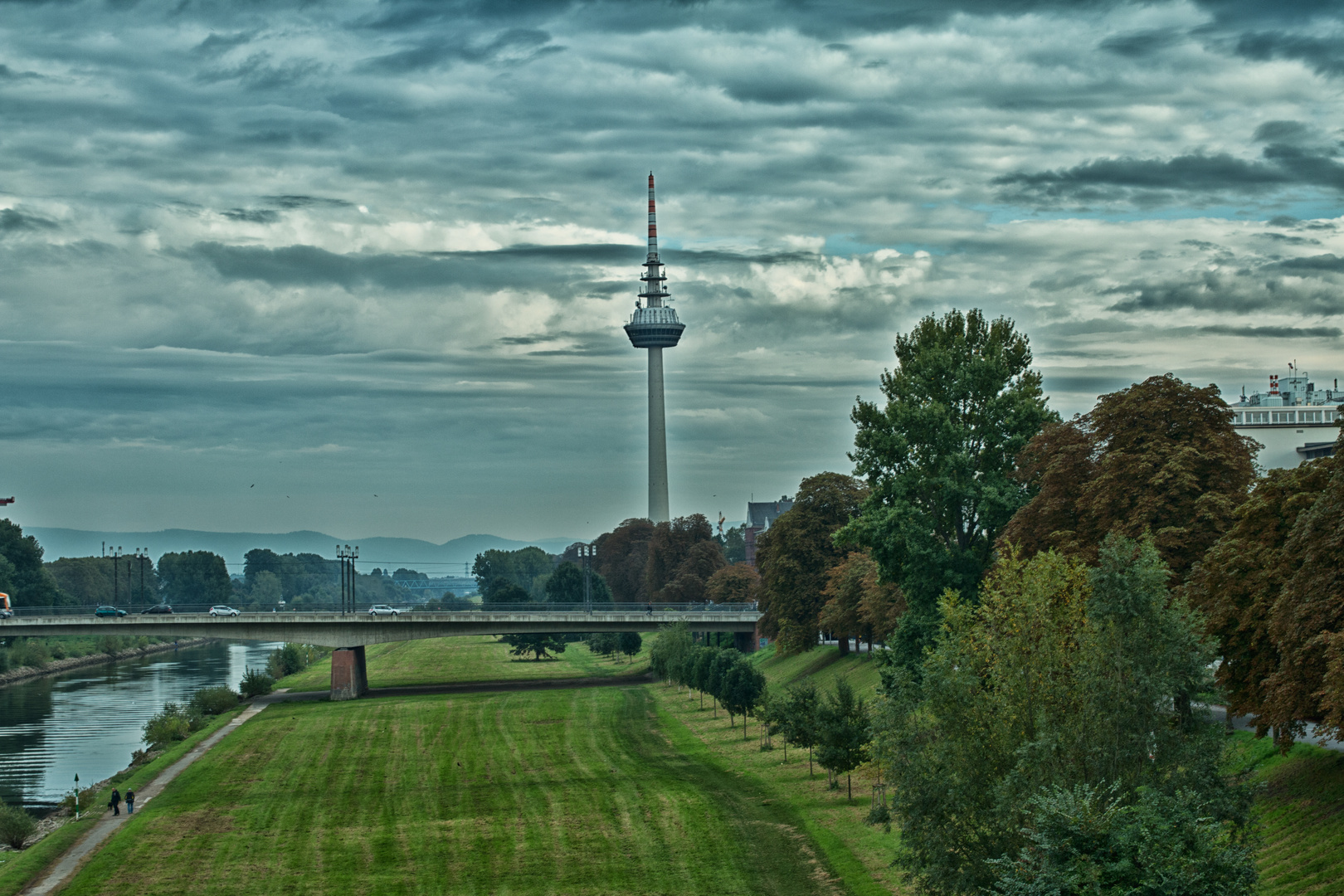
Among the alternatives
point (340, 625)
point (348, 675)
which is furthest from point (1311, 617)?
point (340, 625)

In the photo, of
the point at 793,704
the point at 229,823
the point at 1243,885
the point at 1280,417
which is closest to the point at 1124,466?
the point at 793,704

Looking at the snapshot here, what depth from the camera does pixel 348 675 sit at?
100 meters

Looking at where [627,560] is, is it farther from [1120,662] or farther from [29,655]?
[1120,662]

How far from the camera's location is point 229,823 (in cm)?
5150

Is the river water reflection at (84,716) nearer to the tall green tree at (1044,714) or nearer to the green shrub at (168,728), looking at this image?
the green shrub at (168,728)

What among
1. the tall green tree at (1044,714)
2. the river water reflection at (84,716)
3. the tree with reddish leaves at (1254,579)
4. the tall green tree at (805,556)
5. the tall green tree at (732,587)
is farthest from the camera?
the tall green tree at (732,587)

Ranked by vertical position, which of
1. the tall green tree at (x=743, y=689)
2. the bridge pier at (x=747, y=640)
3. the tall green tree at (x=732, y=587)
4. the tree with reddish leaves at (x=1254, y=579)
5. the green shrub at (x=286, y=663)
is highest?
the tree with reddish leaves at (x=1254, y=579)

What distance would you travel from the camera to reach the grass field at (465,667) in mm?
114537

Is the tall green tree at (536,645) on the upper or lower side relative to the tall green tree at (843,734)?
lower

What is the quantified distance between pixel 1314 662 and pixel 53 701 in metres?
102

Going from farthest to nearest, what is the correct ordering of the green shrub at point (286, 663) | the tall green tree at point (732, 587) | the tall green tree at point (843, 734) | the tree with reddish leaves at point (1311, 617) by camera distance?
the tall green tree at point (732, 587) → the green shrub at point (286, 663) → the tall green tree at point (843, 734) → the tree with reddish leaves at point (1311, 617)

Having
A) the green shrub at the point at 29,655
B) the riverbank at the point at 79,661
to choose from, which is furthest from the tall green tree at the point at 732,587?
the green shrub at the point at 29,655

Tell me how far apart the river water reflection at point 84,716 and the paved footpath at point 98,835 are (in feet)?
13.9

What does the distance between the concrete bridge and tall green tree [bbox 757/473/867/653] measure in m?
12.6
